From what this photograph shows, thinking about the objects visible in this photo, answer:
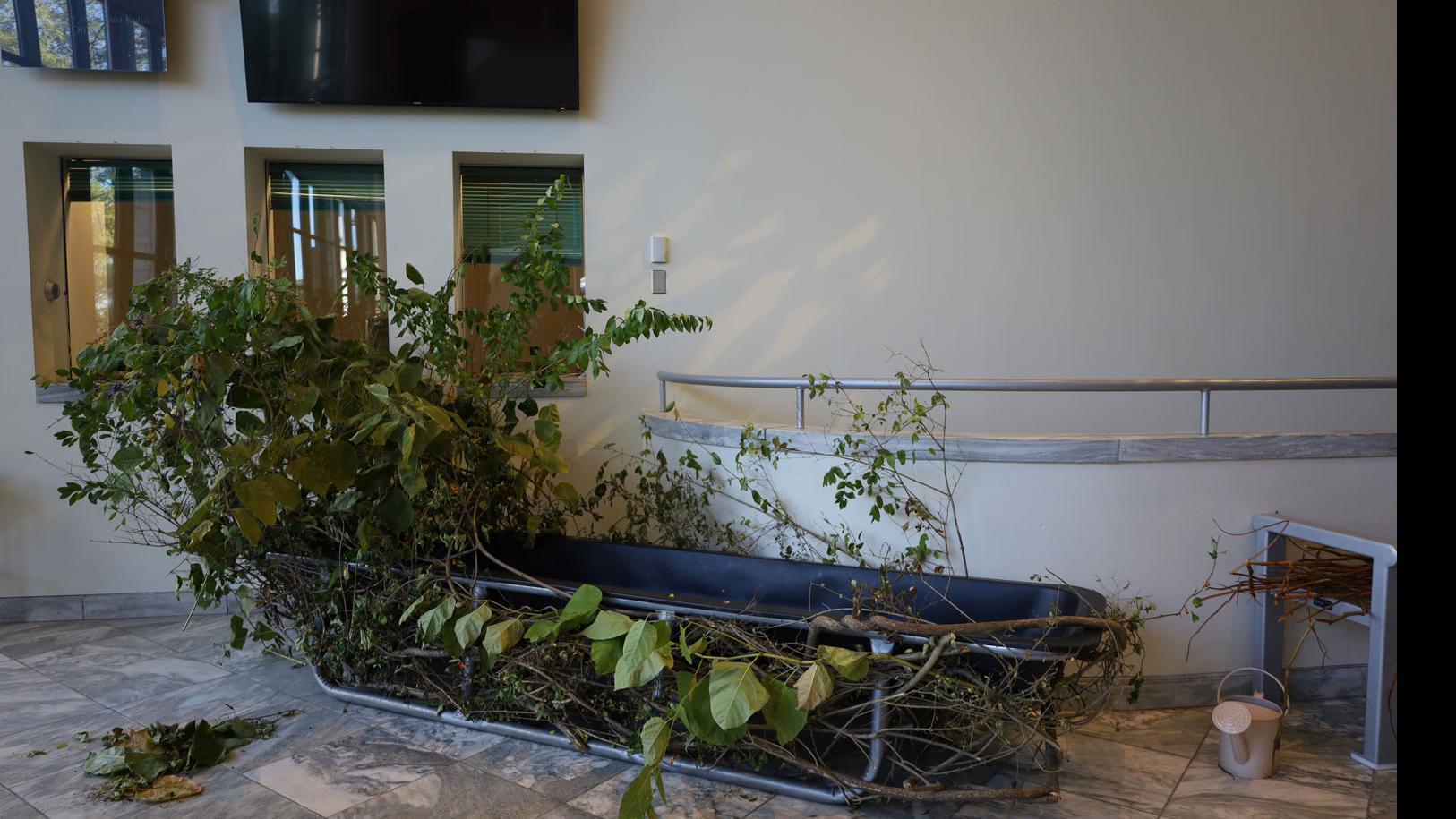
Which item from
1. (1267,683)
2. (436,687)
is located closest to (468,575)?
(436,687)

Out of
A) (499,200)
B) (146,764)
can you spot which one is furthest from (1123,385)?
(146,764)

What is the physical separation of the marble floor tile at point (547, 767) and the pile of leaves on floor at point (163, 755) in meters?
0.76

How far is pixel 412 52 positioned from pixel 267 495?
2.31m

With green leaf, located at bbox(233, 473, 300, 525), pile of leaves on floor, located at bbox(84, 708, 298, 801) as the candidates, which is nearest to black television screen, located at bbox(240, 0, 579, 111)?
green leaf, located at bbox(233, 473, 300, 525)

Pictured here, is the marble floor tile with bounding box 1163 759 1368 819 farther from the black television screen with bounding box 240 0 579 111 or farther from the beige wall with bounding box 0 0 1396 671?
the black television screen with bounding box 240 0 579 111

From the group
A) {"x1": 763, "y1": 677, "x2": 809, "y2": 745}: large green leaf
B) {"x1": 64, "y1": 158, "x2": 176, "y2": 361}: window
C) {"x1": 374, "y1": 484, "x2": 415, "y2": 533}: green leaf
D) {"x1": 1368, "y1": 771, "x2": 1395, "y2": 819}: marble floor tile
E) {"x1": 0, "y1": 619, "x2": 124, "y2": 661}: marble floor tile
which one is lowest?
{"x1": 1368, "y1": 771, "x2": 1395, "y2": 819}: marble floor tile

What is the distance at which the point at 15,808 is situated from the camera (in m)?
2.50

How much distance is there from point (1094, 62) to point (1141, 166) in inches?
21.0

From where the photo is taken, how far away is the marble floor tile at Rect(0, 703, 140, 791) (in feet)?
8.98

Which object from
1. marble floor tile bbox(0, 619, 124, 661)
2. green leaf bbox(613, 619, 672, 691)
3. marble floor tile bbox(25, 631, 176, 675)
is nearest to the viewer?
green leaf bbox(613, 619, 672, 691)

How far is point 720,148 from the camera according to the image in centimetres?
436

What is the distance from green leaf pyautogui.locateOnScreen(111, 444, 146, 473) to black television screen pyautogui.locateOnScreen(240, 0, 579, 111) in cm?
183

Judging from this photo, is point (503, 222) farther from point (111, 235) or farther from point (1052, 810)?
point (1052, 810)

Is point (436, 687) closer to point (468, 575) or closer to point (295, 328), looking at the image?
point (468, 575)
